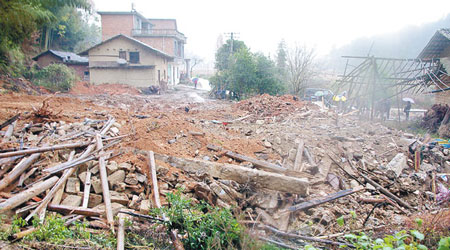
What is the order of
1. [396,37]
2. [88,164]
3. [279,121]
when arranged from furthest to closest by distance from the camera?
[396,37] < [279,121] < [88,164]

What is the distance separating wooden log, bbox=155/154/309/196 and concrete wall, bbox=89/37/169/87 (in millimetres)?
21938

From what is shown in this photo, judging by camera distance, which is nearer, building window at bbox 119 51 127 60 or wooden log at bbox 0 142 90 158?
Answer: wooden log at bbox 0 142 90 158

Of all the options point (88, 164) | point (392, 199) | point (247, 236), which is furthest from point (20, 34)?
point (392, 199)

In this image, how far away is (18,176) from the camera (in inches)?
167

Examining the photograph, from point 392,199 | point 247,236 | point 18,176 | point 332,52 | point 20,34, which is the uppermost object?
point 332,52

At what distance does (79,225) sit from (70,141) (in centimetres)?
273

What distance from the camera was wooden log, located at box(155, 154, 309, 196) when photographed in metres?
4.90

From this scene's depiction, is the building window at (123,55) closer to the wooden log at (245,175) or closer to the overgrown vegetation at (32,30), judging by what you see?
the overgrown vegetation at (32,30)

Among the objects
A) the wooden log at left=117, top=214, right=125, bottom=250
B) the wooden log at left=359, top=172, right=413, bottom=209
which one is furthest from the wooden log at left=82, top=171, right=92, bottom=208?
the wooden log at left=359, top=172, right=413, bottom=209

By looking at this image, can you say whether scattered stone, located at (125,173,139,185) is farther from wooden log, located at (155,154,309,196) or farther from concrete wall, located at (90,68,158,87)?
concrete wall, located at (90,68,158,87)

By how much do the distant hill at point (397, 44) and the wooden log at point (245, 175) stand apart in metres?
37.5

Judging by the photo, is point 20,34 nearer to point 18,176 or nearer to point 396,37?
point 18,176

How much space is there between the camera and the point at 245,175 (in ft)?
17.1

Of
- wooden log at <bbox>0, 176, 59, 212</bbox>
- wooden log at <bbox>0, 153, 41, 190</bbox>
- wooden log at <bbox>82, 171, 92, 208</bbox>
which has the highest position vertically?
wooden log at <bbox>0, 153, 41, 190</bbox>
